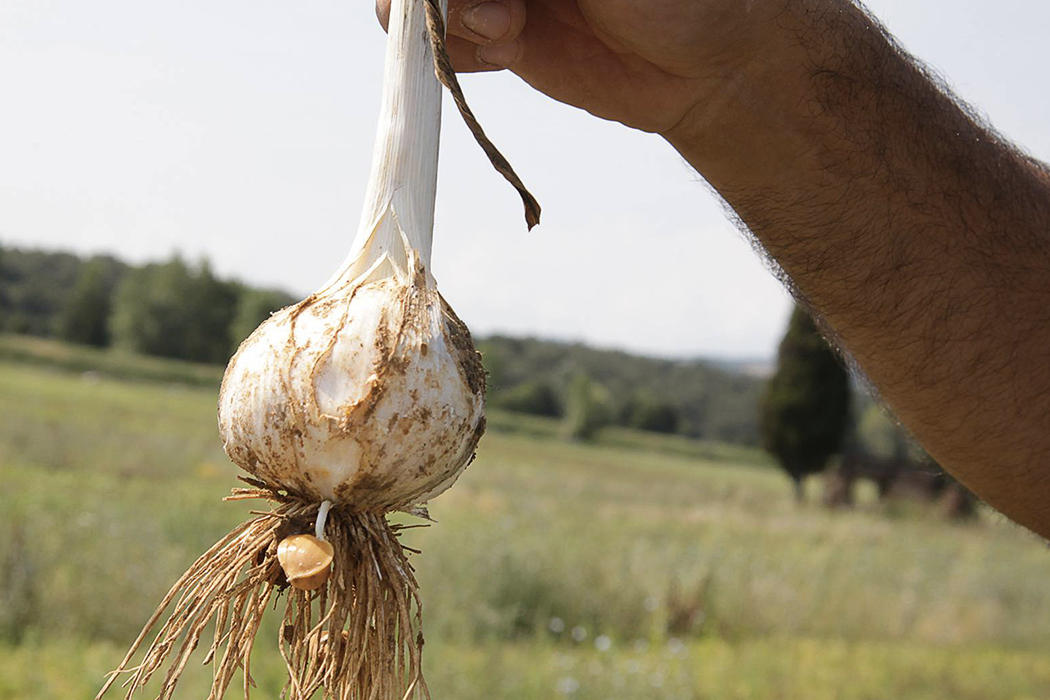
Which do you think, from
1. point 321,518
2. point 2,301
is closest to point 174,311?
point 2,301

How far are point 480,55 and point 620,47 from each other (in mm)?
227

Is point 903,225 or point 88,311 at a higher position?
point 903,225

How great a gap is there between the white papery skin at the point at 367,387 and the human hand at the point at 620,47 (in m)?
0.20

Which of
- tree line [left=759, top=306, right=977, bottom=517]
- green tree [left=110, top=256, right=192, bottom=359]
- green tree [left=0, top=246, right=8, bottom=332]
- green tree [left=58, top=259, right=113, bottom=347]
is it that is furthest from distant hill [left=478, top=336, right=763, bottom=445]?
green tree [left=0, top=246, right=8, bottom=332]

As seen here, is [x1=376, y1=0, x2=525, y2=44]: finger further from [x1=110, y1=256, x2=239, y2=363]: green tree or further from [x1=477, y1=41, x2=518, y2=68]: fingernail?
[x1=110, y1=256, x2=239, y2=363]: green tree

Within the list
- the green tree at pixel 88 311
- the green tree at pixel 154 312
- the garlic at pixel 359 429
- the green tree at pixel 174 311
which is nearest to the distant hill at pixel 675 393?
the green tree at pixel 174 311

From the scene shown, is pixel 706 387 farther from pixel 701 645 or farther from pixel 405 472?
pixel 405 472

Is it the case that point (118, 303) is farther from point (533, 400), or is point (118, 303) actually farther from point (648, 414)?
point (648, 414)

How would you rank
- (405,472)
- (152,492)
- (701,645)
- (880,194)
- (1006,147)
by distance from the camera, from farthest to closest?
(152,492) → (701,645) → (1006,147) → (880,194) → (405,472)

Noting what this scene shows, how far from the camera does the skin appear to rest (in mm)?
1476

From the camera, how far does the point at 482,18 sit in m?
1.37

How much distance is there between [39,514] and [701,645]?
5237 mm

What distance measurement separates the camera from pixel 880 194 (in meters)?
1.65

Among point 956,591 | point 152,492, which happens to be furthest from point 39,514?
point 956,591
